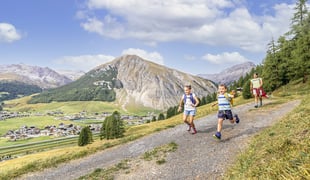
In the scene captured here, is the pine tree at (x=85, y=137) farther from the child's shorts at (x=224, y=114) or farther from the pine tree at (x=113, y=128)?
the child's shorts at (x=224, y=114)

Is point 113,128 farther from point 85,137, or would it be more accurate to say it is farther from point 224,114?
point 224,114

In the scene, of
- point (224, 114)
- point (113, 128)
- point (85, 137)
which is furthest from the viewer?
point (113, 128)

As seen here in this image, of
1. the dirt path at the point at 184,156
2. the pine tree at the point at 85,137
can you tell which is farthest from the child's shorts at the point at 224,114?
the pine tree at the point at 85,137

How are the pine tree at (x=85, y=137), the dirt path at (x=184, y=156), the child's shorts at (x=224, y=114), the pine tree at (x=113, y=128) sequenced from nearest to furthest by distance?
the dirt path at (x=184, y=156)
the child's shorts at (x=224, y=114)
the pine tree at (x=85, y=137)
the pine tree at (x=113, y=128)

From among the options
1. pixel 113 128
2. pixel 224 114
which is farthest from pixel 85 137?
pixel 224 114

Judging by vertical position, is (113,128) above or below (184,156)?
below

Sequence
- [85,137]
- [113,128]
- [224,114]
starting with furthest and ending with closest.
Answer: [113,128] < [85,137] < [224,114]

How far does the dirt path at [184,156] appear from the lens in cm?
1252

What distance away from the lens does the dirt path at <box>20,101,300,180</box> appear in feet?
41.1

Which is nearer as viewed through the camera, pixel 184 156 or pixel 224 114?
pixel 184 156

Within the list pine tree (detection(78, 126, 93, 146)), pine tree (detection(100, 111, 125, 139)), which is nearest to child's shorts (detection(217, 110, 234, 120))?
pine tree (detection(100, 111, 125, 139))

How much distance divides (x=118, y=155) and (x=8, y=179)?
695 centimetres

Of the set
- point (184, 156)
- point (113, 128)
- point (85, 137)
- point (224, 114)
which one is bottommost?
point (85, 137)

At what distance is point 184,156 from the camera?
14.6m
